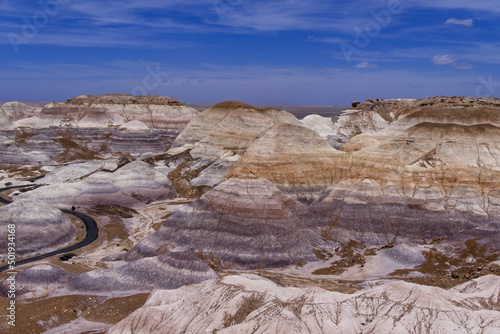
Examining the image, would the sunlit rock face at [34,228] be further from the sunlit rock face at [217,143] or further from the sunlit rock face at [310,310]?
the sunlit rock face at [217,143]

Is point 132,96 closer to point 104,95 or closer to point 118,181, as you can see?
point 104,95

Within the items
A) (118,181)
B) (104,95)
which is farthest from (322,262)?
(104,95)

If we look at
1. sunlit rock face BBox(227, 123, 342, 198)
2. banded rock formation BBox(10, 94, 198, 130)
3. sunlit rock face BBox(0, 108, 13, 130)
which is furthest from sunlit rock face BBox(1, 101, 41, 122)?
sunlit rock face BBox(227, 123, 342, 198)

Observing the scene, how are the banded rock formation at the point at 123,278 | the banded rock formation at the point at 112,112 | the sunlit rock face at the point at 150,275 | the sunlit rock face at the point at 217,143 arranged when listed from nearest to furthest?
1. the banded rock formation at the point at 123,278
2. the sunlit rock face at the point at 150,275
3. the sunlit rock face at the point at 217,143
4. the banded rock formation at the point at 112,112

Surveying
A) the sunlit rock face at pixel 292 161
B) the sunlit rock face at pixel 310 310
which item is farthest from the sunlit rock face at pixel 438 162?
the sunlit rock face at pixel 310 310

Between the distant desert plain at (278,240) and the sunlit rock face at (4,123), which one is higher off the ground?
the sunlit rock face at (4,123)

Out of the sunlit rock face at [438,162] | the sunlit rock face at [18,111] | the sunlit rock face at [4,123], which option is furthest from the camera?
the sunlit rock face at [18,111]
